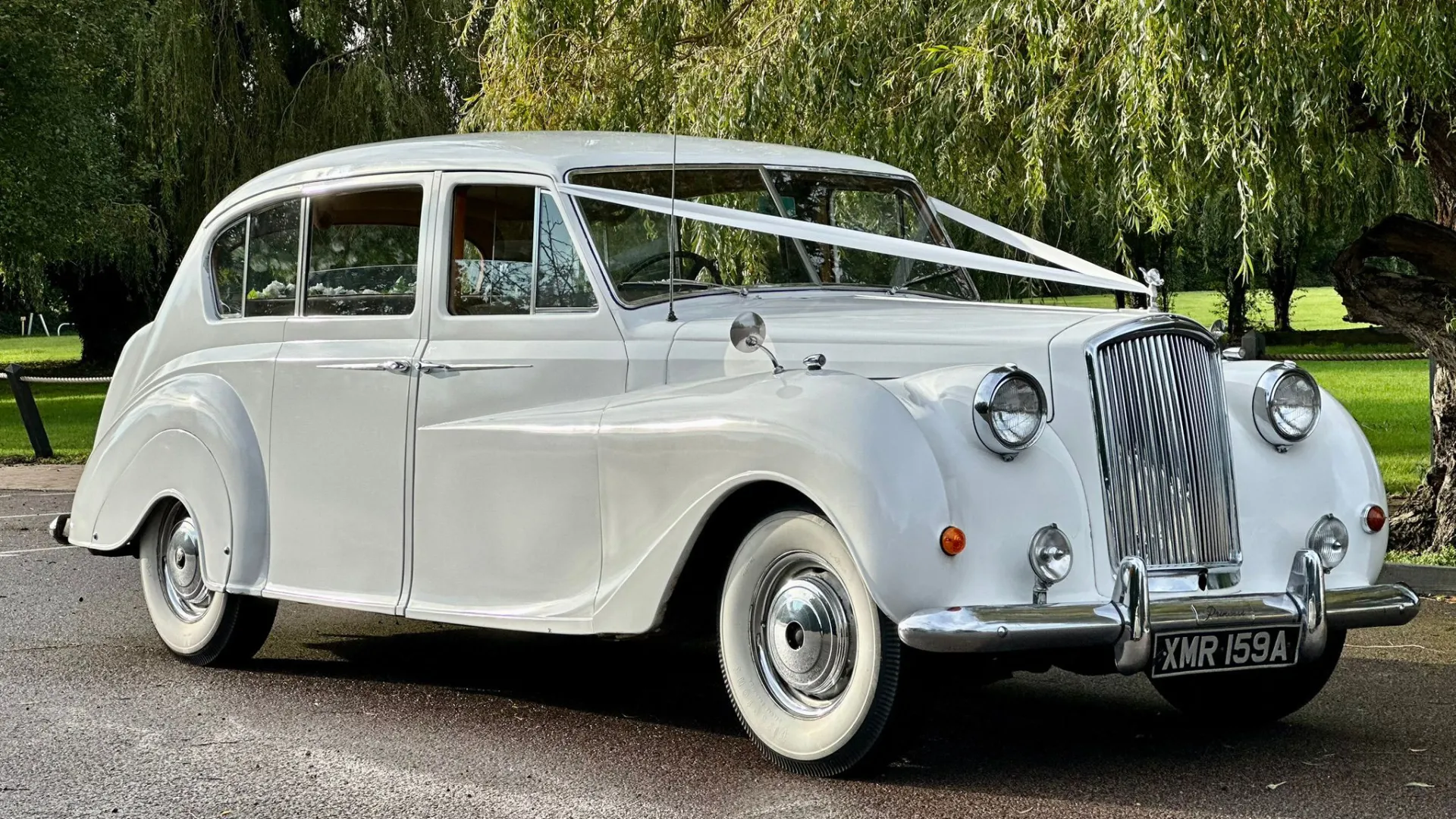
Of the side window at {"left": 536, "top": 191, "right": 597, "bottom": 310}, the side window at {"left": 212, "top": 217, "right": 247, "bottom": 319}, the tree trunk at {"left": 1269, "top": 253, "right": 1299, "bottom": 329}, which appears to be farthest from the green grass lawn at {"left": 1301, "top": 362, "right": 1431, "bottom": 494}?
the side window at {"left": 212, "top": 217, "right": 247, "bottom": 319}

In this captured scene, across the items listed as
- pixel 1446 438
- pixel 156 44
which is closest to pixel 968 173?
pixel 1446 438

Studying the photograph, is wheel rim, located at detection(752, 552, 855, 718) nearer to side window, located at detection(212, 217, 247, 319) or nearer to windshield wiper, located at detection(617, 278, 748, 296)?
windshield wiper, located at detection(617, 278, 748, 296)

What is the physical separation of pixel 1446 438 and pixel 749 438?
6611 millimetres

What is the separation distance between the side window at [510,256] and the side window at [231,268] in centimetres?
143

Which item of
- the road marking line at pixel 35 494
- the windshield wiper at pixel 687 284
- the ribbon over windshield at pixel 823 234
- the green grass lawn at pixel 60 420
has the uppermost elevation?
the ribbon over windshield at pixel 823 234

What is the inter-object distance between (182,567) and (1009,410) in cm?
411

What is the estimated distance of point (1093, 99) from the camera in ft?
30.9

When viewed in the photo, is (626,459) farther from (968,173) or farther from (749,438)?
(968,173)

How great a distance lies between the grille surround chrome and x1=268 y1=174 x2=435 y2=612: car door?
Result: 268 centimetres

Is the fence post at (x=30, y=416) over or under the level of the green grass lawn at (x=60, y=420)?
over

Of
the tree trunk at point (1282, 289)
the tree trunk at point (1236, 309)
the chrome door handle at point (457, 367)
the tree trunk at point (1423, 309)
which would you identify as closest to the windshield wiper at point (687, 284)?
the chrome door handle at point (457, 367)

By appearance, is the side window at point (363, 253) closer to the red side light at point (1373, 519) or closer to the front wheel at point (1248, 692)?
the front wheel at point (1248, 692)

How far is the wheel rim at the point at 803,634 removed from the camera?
5.21 meters

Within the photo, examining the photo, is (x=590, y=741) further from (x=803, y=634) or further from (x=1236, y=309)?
(x=1236, y=309)
